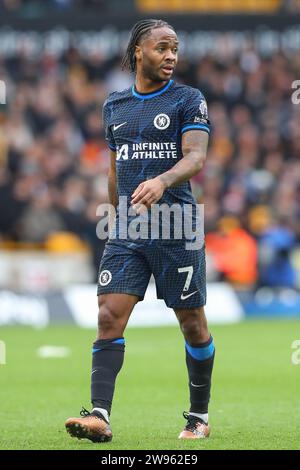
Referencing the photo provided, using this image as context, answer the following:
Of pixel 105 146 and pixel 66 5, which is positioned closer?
pixel 105 146

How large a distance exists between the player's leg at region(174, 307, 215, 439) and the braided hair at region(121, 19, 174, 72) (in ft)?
5.09

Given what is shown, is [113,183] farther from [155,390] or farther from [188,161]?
[155,390]

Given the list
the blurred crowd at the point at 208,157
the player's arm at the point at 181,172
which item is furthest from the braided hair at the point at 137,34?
the blurred crowd at the point at 208,157

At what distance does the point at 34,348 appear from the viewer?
564 inches

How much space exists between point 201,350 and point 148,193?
1.20 m

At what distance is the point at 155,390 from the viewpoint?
34.7ft

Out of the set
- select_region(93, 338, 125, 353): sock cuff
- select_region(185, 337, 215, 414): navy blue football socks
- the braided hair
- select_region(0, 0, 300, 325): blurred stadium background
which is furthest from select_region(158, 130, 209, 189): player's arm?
select_region(0, 0, 300, 325): blurred stadium background

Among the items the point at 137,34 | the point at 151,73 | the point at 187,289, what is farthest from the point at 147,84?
the point at 187,289

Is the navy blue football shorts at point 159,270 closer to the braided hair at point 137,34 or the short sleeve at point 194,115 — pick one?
the short sleeve at point 194,115

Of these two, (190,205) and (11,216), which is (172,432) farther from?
(11,216)

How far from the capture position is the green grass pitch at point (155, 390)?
24.5ft

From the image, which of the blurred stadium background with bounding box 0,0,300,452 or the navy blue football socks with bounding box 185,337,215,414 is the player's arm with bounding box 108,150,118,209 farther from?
the blurred stadium background with bounding box 0,0,300,452

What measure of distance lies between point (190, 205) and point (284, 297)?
39.9 ft

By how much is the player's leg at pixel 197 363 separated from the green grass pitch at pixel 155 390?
0.43 ft
